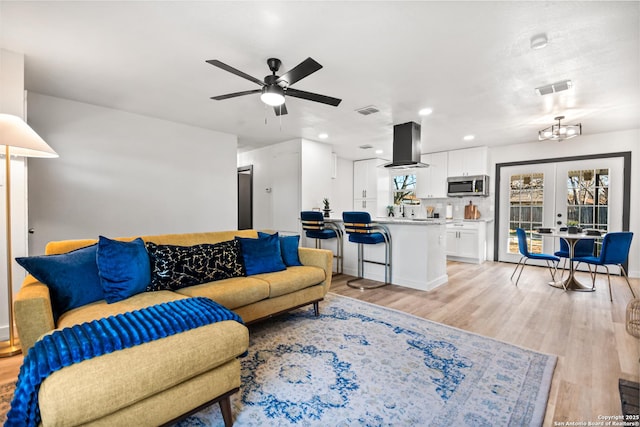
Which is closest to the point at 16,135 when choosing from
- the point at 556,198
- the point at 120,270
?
the point at 120,270

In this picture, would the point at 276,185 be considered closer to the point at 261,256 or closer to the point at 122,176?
the point at 122,176

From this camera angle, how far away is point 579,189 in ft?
17.4

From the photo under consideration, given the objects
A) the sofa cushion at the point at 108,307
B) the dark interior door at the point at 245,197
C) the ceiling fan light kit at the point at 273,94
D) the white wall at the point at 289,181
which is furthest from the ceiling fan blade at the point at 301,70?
the dark interior door at the point at 245,197

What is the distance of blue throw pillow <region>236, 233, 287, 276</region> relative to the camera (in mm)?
2791

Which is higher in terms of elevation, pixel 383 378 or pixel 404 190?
pixel 404 190

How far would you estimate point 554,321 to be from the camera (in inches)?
115

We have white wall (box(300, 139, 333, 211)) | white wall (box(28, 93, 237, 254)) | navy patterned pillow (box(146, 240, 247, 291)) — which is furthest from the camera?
white wall (box(300, 139, 333, 211))

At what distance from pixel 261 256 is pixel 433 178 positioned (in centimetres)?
527

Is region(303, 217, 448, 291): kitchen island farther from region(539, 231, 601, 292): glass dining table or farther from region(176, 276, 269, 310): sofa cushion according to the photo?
region(176, 276, 269, 310): sofa cushion

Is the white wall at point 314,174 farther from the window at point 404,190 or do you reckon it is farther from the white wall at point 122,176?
the window at point 404,190

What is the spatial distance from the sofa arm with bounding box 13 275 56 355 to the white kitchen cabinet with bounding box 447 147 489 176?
268 inches

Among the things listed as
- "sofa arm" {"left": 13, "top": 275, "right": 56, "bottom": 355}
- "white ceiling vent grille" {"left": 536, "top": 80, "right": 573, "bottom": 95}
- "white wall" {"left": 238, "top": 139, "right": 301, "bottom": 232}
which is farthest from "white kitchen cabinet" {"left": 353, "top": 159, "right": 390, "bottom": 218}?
"sofa arm" {"left": 13, "top": 275, "right": 56, "bottom": 355}

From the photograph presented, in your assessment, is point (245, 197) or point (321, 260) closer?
point (321, 260)

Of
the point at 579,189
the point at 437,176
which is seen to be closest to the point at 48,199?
the point at 437,176
